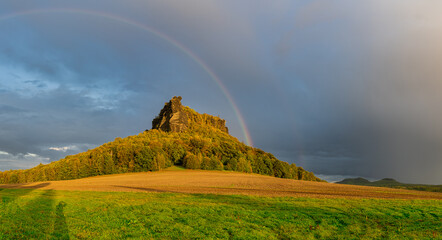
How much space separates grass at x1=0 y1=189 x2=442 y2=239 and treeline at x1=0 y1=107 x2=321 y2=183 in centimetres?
8310

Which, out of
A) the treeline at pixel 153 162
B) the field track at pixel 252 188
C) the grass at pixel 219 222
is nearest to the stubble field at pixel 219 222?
the grass at pixel 219 222

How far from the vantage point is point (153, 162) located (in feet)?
333

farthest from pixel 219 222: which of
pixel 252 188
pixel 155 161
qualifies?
pixel 155 161

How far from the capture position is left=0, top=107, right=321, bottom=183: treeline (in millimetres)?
99062

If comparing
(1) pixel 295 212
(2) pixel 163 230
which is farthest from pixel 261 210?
(2) pixel 163 230

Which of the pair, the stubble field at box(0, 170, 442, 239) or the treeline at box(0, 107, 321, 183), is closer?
the stubble field at box(0, 170, 442, 239)

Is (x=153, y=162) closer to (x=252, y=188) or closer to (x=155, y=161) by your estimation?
(x=155, y=161)

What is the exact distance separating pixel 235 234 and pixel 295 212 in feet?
23.4

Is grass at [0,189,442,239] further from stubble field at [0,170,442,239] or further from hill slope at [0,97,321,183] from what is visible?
hill slope at [0,97,321,183]

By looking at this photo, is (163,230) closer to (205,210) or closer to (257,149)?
(205,210)

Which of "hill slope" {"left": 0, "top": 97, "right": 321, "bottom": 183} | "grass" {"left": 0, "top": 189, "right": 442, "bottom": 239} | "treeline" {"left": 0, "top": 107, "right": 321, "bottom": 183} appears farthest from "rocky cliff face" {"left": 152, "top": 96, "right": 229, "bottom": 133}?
"grass" {"left": 0, "top": 189, "right": 442, "bottom": 239}

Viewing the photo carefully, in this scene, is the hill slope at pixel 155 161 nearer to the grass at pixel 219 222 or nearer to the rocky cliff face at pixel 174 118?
the rocky cliff face at pixel 174 118

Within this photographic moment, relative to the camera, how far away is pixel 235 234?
47.1 ft

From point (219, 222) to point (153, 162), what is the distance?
295ft
